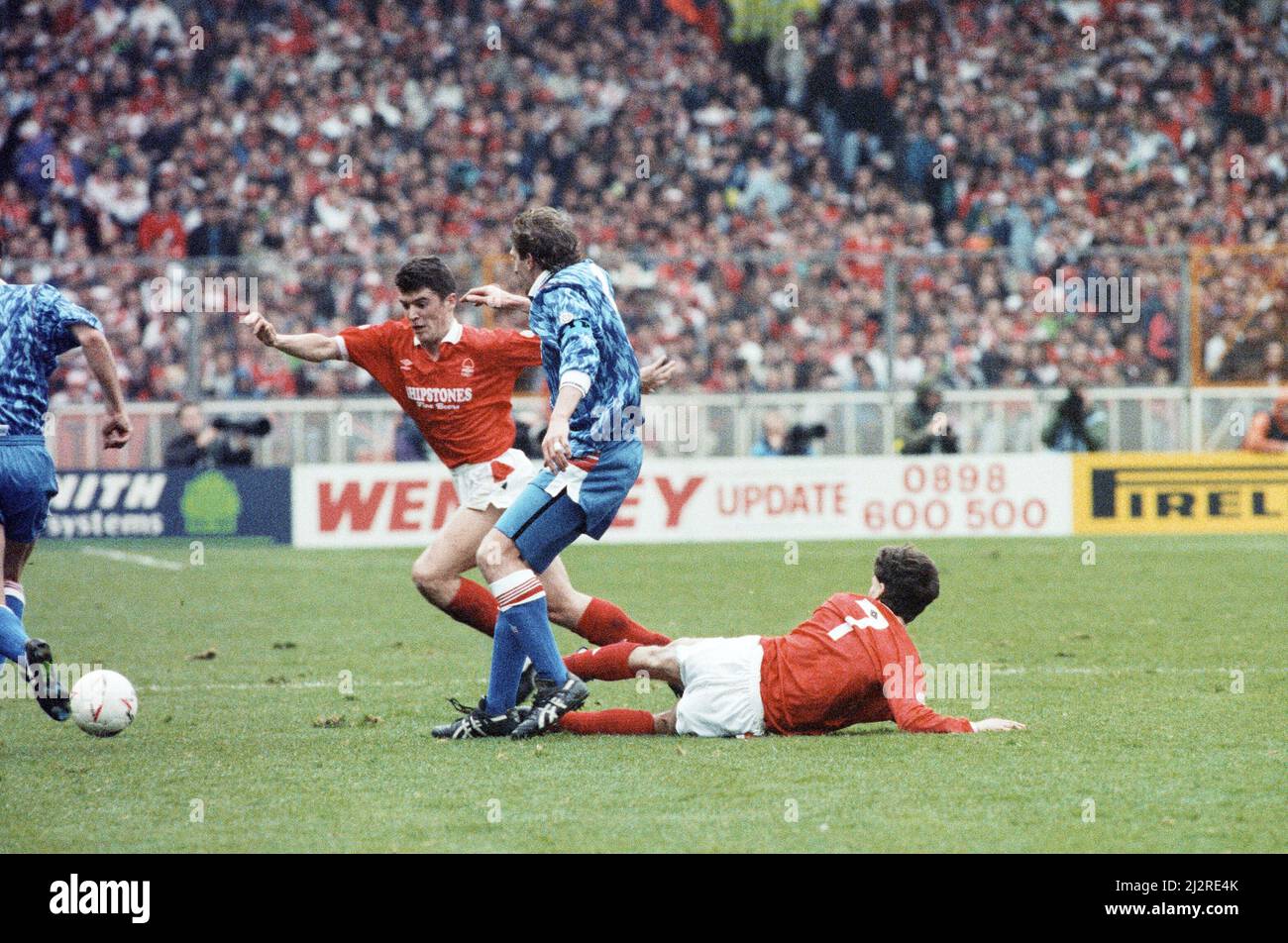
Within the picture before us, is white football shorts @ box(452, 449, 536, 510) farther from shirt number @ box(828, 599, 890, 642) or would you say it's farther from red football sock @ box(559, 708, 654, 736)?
shirt number @ box(828, 599, 890, 642)

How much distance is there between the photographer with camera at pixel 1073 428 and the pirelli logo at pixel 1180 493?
311 millimetres

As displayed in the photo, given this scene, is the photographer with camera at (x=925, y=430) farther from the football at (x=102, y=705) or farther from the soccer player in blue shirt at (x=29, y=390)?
the football at (x=102, y=705)

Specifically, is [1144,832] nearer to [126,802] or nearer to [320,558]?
[126,802]

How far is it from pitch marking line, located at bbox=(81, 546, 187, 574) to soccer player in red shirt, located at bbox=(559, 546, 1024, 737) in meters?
9.50

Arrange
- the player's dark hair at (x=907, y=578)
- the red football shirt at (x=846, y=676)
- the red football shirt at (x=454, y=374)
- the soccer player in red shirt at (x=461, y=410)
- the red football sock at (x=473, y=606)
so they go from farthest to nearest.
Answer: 1. the red football sock at (x=473, y=606)
2. the red football shirt at (x=454, y=374)
3. the soccer player in red shirt at (x=461, y=410)
4. the player's dark hair at (x=907, y=578)
5. the red football shirt at (x=846, y=676)

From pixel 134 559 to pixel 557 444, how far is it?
11.3m

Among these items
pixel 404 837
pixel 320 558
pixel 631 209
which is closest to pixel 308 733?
pixel 404 837

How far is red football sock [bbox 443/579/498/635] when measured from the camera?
7.99 m

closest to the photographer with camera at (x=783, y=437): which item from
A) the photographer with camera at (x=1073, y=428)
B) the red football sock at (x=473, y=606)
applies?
the photographer with camera at (x=1073, y=428)

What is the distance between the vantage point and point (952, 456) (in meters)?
17.6

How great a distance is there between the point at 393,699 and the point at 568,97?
17713 millimetres

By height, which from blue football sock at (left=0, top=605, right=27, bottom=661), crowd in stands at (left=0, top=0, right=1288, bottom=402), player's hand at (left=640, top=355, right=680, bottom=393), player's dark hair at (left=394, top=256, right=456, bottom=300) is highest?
crowd in stands at (left=0, top=0, right=1288, bottom=402)

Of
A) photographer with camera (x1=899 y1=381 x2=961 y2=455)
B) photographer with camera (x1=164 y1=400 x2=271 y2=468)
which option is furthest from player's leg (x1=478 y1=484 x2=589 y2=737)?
photographer with camera (x1=164 y1=400 x2=271 y2=468)

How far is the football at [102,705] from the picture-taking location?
23.0 ft
